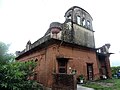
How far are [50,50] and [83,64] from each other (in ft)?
15.7

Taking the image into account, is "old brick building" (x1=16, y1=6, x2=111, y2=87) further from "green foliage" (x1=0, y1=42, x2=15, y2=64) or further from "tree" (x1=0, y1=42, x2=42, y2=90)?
"green foliage" (x1=0, y1=42, x2=15, y2=64)

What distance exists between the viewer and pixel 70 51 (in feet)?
47.8

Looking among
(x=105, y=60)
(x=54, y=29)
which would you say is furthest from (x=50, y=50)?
(x=105, y=60)

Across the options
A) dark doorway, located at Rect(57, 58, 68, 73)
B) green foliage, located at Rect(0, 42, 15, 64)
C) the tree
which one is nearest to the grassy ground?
dark doorway, located at Rect(57, 58, 68, 73)

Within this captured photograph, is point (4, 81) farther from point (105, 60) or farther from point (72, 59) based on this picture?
point (105, 60)

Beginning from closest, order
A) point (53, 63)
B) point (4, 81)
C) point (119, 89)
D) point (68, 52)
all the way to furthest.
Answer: point (4, 81) → point (119, 89) → point (53, 63) → point (68, 52)

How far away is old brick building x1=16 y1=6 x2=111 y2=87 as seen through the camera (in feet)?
43.2

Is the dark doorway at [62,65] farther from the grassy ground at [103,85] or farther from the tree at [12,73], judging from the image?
the grassy ground at [103,85]

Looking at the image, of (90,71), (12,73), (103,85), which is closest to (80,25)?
(90,71)

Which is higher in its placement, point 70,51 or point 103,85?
point 70,51

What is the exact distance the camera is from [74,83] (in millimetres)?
10547

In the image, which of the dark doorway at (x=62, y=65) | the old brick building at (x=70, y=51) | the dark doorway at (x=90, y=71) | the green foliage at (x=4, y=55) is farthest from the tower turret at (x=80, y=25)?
the green foliage at (x=4, y=55)

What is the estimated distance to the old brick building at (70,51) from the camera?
1317cm

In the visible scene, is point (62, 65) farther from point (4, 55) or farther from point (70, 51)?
point (4, 55)
